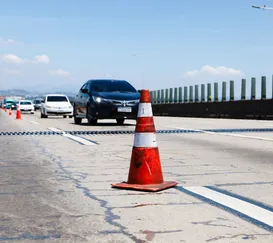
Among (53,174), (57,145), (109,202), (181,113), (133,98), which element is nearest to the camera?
(109,202)

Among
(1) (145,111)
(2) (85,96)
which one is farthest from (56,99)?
(1) (145,111)

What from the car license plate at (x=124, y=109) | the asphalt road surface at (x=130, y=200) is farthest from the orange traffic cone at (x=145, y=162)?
the car license plate at (x=124, y=109)

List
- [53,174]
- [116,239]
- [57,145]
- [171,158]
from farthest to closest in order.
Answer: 1. [57,145]
2. [171,158]
3. [53,174]
4. [116,239]

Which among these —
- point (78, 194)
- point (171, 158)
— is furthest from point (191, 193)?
point (171, 158)

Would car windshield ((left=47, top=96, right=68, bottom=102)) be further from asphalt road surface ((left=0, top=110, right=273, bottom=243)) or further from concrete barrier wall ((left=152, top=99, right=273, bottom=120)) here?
asphalt road surface ((left=0, top=110, right=273, bottom=243))

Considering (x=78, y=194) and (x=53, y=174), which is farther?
(x=53, y=174)

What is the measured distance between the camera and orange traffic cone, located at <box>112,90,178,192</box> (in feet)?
21.9

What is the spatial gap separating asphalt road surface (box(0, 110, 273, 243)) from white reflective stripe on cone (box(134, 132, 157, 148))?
0.54 m

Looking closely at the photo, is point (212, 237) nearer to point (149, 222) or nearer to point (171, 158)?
point (149, 222)

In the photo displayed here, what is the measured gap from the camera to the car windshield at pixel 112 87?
22.0 m

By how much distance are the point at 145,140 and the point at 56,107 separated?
1231 inches

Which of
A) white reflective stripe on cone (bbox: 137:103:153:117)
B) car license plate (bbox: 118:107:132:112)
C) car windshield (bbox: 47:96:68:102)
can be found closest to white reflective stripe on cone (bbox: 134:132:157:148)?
white reflective stripe on cone (bbox: 137:103:153:117)

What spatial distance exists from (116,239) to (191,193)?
208cm

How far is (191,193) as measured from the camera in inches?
249
